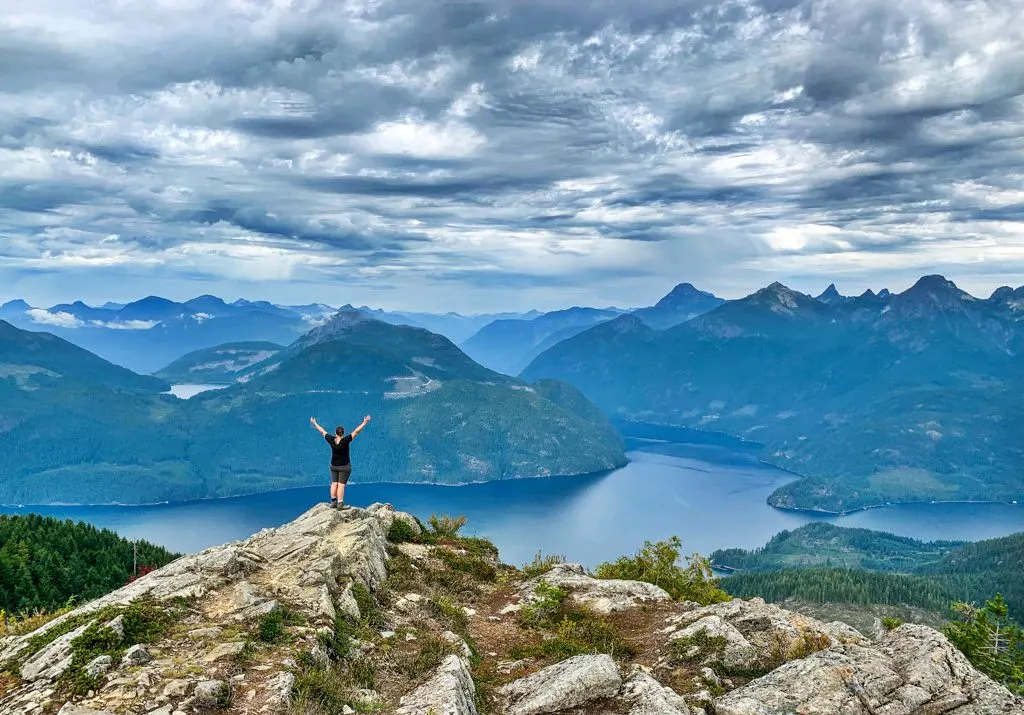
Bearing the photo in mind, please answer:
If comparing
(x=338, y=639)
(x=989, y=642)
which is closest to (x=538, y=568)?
(x=338, y=639)

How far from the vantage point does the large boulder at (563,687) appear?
58.5 feet

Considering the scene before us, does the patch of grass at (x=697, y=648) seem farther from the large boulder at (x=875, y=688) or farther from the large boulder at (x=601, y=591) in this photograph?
the large boulder at (x=601, y=591)

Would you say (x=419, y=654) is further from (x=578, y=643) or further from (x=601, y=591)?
(x=601, y=591)

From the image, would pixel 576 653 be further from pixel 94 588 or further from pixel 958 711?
pixel 94 588

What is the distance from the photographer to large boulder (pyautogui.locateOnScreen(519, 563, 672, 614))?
2678 centimetres

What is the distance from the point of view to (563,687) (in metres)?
18.2

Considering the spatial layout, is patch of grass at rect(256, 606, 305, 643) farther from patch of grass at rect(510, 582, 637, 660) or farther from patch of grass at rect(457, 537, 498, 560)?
patch of grass at rect(457, 537, 498, 560)

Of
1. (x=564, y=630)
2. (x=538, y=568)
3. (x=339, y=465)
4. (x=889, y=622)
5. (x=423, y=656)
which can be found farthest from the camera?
(x=339, y=465)

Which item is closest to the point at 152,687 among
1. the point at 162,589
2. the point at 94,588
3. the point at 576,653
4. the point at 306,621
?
the point at 306,621

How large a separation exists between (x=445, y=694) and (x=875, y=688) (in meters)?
11.9

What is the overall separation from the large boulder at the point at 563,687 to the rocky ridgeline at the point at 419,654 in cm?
5

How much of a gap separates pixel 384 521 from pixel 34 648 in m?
16.3

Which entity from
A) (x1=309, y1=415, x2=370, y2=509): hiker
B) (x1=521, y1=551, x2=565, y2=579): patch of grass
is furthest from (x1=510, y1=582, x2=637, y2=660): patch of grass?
(x1=309, y1=415, x2=370, y2=509): hiker

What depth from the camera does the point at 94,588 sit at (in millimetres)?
79625
